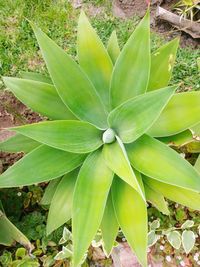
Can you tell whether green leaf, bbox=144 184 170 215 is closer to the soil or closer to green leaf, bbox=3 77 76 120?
green leaf, bbox=3 77 76 120

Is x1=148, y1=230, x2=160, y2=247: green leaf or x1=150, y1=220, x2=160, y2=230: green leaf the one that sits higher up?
x1=150, y1=220, x2=160, y2=230: green leaf

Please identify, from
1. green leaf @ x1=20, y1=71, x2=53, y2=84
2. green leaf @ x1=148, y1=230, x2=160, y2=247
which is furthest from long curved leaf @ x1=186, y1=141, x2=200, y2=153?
green leaf @ x1=20, y1=71, x2=53, y2=84

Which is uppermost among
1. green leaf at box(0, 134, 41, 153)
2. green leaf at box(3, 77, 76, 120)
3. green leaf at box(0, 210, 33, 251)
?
green leaf at box(3, 77, 76, 120)

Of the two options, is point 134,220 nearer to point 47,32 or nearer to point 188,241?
point 188,241

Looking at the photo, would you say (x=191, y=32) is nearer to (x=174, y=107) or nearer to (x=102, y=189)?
(x=174, y=107)

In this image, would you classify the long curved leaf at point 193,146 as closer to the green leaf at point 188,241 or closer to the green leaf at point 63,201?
the green leaf at point 188,241

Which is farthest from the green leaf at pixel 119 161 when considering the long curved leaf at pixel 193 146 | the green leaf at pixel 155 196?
the long curved leaf at pixel 193 146
